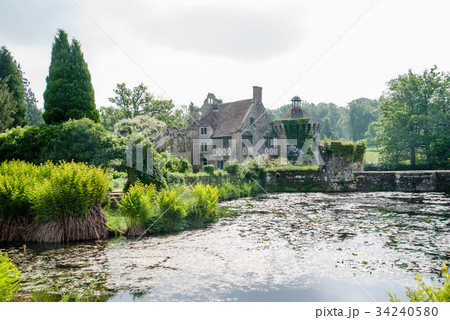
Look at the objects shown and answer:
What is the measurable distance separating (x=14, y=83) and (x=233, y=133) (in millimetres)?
24028

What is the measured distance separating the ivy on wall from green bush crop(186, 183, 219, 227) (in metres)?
29.8

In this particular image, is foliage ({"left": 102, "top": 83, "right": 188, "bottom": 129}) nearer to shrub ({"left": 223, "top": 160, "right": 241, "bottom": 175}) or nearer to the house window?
the house window

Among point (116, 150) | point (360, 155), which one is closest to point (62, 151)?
point (116, 150)

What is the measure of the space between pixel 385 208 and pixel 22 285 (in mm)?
15844

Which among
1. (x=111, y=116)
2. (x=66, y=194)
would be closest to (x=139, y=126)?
(x=111, y=116)

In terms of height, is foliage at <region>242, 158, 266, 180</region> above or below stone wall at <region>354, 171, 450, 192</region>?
above

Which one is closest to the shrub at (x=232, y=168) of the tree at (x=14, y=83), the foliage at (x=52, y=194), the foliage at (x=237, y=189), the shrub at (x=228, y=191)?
the foliage at (x=237, y=189)

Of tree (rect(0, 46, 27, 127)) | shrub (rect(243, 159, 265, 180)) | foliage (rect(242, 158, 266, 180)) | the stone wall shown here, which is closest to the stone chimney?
foliage (rect(242, 158, 266, 180))

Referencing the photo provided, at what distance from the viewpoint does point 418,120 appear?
40906 mm

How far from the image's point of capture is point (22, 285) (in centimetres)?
637

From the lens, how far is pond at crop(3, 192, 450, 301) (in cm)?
629

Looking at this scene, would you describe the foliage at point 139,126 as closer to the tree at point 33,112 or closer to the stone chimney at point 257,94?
the stone chimney at point 257,94

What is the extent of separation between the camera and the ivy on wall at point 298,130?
4172cm

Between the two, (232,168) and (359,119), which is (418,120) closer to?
(232,168)
